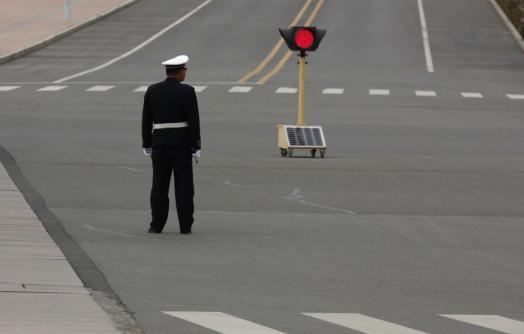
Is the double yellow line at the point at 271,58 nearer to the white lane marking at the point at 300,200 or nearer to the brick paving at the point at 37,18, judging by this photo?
the brick paving at the point at 37,18

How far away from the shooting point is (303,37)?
85.8ft

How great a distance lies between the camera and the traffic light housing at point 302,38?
85.5 feet

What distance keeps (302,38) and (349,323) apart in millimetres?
16653

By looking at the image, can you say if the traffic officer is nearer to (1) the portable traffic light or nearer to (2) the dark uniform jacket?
(2) the dark uniform jacket

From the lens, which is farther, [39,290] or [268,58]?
[268,58]

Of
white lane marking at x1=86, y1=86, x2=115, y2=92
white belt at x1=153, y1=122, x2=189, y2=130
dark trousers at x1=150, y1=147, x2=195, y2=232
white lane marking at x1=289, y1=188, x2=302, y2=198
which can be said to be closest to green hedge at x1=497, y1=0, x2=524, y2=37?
white lane marking at x1=86, y1=86, x2=115, y2=92

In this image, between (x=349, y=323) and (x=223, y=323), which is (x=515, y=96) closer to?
(x=349, y=323)

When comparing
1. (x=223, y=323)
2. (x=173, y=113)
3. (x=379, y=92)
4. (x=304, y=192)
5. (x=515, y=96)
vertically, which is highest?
(x=173, y=113)

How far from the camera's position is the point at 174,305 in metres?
10.4

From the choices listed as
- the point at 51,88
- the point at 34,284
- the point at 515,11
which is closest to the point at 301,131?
the point at 34,284

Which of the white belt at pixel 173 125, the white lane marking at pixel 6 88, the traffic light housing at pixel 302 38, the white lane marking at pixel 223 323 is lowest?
the white lane marking at pixel 6 88

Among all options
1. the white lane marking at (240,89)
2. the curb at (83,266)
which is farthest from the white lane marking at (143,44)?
the curb at (83,266)

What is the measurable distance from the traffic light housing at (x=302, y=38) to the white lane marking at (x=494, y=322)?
1614cm

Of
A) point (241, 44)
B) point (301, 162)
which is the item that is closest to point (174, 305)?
point (301, 162)
